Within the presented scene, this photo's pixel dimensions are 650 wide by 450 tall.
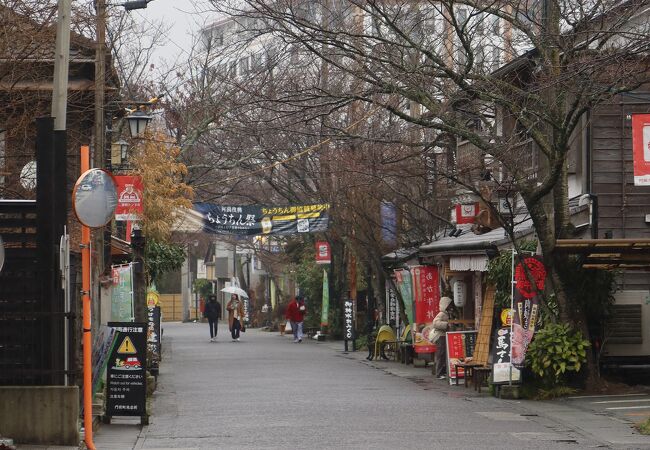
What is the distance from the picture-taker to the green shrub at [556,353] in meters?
20.2

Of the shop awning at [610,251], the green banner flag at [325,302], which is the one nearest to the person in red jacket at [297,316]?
the green banner flag at [325,302]

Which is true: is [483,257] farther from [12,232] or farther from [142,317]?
[12,232]

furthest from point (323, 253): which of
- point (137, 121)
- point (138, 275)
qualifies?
point (137, 121)

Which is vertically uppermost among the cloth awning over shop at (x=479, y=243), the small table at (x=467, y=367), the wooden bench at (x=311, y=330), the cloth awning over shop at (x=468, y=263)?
the cloth awning over shop at (x=479, y=243)

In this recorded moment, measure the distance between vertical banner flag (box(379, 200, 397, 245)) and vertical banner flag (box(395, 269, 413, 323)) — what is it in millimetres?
1988

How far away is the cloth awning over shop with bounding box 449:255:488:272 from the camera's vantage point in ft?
80.4

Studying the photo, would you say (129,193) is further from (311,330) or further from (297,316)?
(311,330)

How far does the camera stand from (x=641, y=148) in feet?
57.3

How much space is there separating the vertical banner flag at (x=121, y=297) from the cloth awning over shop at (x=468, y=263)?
7.38 metres

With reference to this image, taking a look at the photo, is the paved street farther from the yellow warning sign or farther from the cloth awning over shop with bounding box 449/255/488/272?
the cloth awning over shop with bounding box 449/255/488/272

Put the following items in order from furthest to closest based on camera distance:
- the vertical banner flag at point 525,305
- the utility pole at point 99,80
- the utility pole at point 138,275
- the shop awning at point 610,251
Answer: the utility pole at point 138,275 → the vertical banner flag at point 525,305 → the utility pole at point 99,80 → the shop awning at point 610,251

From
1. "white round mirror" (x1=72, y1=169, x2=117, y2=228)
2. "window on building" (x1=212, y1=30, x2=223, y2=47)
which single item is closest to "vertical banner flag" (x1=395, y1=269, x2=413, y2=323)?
"window on building" (x1=212, y1=30, x2=223, y2=47)

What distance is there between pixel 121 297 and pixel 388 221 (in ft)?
→ 46.2

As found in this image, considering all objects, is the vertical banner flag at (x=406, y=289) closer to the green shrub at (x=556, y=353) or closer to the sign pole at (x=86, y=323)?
the green shrub at (x=556, y=353)
